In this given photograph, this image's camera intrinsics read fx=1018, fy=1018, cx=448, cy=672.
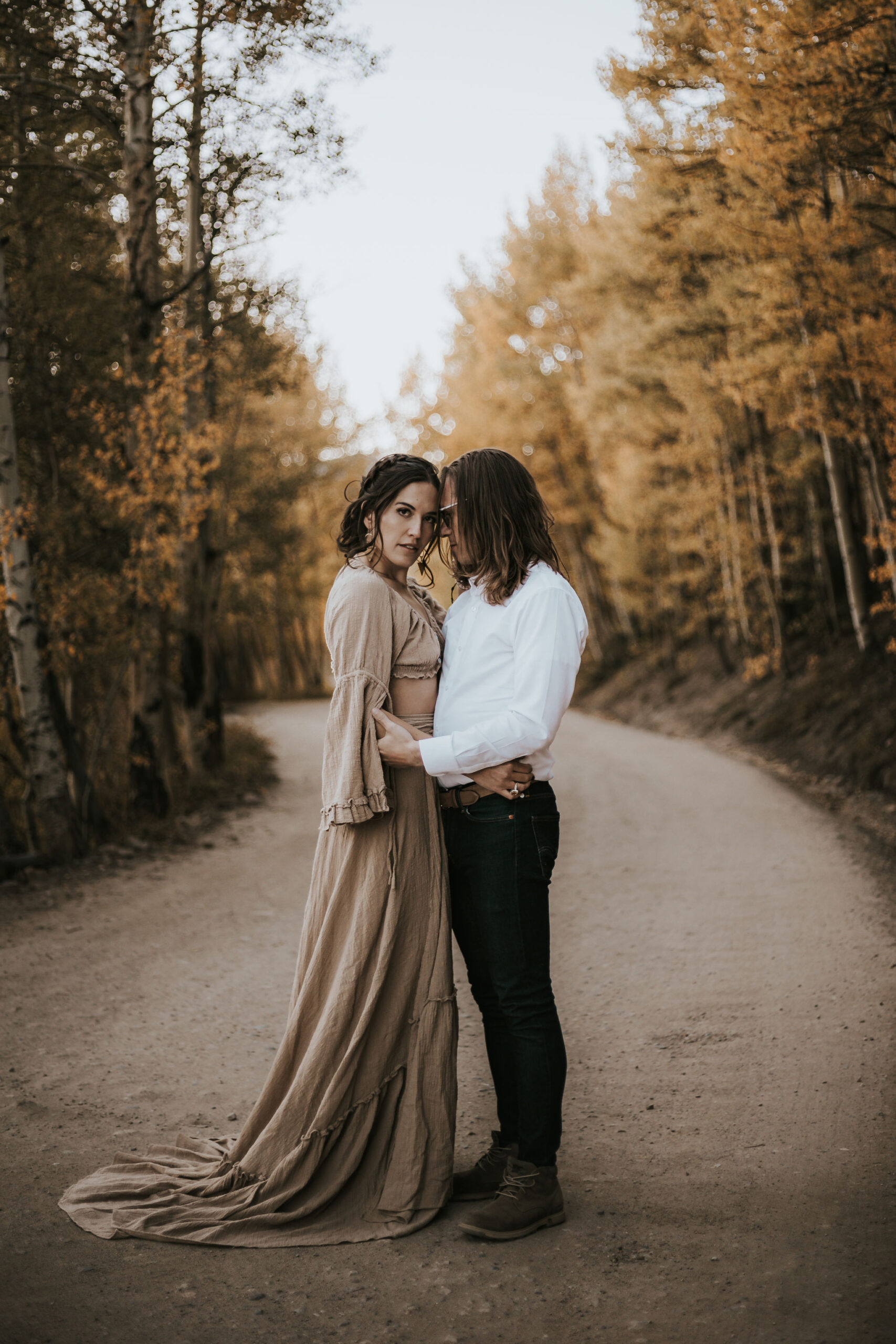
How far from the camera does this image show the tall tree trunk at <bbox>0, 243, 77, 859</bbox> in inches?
302

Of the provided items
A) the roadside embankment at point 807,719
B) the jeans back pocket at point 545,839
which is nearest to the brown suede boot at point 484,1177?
the jeans back pocket at point 545,839

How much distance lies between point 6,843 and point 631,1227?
20.8ft

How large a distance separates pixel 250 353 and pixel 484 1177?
1238 centimetres

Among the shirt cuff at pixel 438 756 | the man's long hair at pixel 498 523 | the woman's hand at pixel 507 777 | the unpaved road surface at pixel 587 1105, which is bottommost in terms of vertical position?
the unpaved road surface at pixel 587 1105

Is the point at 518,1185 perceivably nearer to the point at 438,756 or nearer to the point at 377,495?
the point at 438,756

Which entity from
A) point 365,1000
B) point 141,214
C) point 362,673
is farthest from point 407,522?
point 141,214

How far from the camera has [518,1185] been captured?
2.84m

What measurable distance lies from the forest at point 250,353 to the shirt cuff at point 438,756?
47.7 inches

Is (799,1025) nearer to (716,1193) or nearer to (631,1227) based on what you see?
(716,1193)

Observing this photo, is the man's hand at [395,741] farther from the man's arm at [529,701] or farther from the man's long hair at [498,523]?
the man's long hair at [498,523]

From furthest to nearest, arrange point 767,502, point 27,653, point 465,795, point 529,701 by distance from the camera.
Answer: point 767,502 < point 27,653 < point 465,795 < point 529,701

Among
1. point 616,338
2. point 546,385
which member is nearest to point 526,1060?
point 616,338

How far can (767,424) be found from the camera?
16.4m

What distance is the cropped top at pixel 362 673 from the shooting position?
9.23ft
